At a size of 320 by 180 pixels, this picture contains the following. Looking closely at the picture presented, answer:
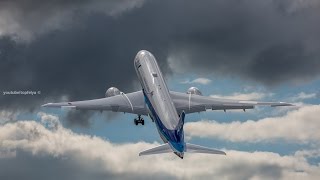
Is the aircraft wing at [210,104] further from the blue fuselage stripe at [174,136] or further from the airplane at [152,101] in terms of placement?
the blue fuselage stripe at [174,136]

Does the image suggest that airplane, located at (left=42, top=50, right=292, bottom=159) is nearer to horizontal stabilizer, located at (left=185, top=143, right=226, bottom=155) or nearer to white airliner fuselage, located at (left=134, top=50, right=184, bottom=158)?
white airliner fuselage, located at (left=134, top=50, right=184, bottom=158)

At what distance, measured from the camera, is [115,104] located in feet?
300

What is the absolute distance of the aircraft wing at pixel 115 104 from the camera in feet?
296

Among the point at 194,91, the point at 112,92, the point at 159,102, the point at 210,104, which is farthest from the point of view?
the point at 194,91

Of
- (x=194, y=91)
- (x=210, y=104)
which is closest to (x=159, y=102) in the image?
(x=210, y=104)

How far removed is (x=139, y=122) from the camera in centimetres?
9306

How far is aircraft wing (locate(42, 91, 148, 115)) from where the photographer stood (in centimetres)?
9031

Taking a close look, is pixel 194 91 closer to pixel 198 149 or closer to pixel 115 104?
pixel 115 104

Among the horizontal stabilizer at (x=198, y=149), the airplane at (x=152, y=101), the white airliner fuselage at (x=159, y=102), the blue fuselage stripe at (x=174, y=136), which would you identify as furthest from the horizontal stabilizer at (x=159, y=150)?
the airplane at (x=152, y=101)

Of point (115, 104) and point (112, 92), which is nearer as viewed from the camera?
point (115, 104)

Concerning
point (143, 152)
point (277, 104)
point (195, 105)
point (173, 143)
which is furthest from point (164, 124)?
point (277, 104)

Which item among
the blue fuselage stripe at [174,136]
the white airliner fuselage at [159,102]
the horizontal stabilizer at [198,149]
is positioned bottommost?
the horizontal stabilizer at [198,149]

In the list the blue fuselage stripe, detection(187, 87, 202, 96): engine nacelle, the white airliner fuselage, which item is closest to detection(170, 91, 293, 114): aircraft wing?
detection(187, 87, 202, 96): engine nacelle

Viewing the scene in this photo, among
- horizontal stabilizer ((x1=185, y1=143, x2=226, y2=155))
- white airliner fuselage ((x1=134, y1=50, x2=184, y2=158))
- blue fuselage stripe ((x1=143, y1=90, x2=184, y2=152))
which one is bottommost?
horizontal stabilizer ((x1=185, y1=143, x2=226, y2=155))
